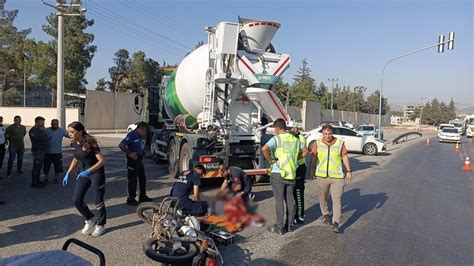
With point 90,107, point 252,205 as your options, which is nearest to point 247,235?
point 252,205

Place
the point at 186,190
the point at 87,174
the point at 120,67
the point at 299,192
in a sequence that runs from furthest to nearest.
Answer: the point at 120,67 < the point at 299,192 < the point at 87,174 < the point at 186,190

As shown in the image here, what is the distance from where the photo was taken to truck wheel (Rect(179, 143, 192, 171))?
368 inches

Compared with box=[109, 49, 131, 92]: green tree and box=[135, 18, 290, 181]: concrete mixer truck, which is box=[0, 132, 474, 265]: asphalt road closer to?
box=[135, 18, 290, 181]: concrete mixer truck

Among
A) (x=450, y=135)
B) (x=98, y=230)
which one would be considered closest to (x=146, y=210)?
(x=98, y=230)

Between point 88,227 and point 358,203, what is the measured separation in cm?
553

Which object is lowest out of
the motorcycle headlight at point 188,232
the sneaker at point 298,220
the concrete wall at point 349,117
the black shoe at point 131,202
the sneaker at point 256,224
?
the sneaker at point 298,220

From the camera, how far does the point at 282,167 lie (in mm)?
5918

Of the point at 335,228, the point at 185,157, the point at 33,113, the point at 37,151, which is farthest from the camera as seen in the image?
the point at 33,113

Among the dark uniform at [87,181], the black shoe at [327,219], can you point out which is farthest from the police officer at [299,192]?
the dark uniform at [87,181]

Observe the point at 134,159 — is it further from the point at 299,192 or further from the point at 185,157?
the point at 299,192

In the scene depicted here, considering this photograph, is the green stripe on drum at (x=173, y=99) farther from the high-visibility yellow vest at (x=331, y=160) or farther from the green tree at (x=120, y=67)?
the green tree at (x=120, y=67)

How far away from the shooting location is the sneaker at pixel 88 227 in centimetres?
574

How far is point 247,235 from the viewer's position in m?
5.86

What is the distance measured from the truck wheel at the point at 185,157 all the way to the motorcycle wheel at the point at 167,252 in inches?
206
